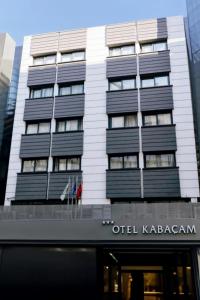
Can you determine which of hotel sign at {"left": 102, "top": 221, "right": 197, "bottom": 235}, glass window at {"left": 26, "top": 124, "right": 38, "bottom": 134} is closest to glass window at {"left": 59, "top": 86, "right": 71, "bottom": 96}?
glass window at {"left": 26, "top": 124, "right": 38, "bottom": 134}

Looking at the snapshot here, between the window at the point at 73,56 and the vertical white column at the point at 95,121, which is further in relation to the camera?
the window at the point at 73,56

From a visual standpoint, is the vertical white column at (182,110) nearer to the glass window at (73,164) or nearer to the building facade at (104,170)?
the building facade at (104,170)

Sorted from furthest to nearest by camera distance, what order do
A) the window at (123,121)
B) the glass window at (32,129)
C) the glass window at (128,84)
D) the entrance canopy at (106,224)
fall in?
the glass window at (32,129) → the glass window at (128,84) → the window at (123,121) → the entrance canopy at (106,224)

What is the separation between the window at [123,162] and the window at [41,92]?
682 cm

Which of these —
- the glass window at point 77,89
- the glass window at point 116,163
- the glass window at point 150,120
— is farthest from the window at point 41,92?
the glass window at point 150,120

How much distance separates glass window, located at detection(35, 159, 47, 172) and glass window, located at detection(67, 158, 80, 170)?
1549 mm

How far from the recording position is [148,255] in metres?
19.3

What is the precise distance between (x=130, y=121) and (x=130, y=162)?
2858 millimetres

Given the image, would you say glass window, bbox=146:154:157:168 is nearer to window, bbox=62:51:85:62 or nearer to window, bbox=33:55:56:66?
window, bbox=62:51:85:62

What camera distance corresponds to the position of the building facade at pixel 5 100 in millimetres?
21552

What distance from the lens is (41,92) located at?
2291 centimetres

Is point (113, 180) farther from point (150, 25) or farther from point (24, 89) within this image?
point (150, 25)

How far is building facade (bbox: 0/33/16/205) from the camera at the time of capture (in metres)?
21.6

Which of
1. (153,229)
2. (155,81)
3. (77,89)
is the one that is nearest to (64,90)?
(77,89)
